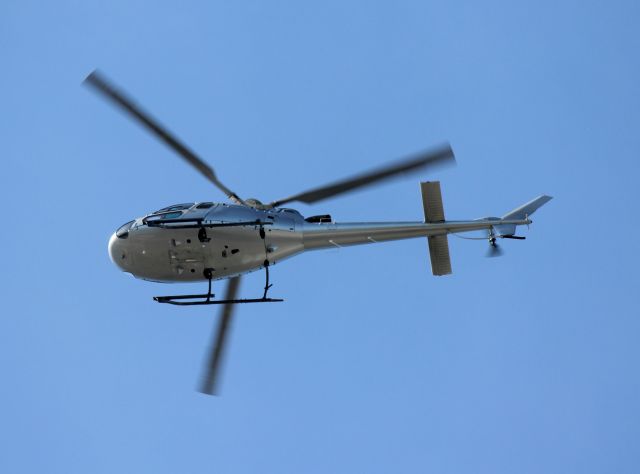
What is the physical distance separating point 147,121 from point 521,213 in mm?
8770

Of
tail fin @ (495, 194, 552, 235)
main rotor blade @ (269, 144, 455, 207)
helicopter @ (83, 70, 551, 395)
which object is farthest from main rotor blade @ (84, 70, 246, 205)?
tail fin @ (495, 194, 552, 235)

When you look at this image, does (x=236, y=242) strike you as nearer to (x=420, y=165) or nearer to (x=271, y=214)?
(x=271, y=214)

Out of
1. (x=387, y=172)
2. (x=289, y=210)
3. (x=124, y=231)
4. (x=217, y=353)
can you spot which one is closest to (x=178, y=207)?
(x=124, y=231)

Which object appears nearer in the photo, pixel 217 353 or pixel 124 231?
pixel 124 231

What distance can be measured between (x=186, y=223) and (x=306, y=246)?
8.54 ft

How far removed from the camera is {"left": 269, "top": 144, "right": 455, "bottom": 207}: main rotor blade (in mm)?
14047

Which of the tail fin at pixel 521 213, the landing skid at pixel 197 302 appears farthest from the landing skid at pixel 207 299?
the tail fin at pixel 521 213

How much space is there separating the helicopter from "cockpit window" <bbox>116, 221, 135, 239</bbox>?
1.1 inches

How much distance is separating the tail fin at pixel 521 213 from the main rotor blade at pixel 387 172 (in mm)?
3581

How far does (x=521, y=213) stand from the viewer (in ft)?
57.9

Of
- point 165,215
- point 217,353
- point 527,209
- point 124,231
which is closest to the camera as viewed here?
point 165,215

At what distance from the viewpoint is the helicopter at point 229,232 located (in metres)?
15.3

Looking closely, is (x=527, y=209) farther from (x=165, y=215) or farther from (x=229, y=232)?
(x=165, y=215)

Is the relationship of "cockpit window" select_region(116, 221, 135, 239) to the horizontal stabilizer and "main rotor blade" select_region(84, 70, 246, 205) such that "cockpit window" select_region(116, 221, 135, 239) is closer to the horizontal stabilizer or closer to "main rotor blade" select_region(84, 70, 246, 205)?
"main rotor blade" select_region(84, 70, 246, 205)
